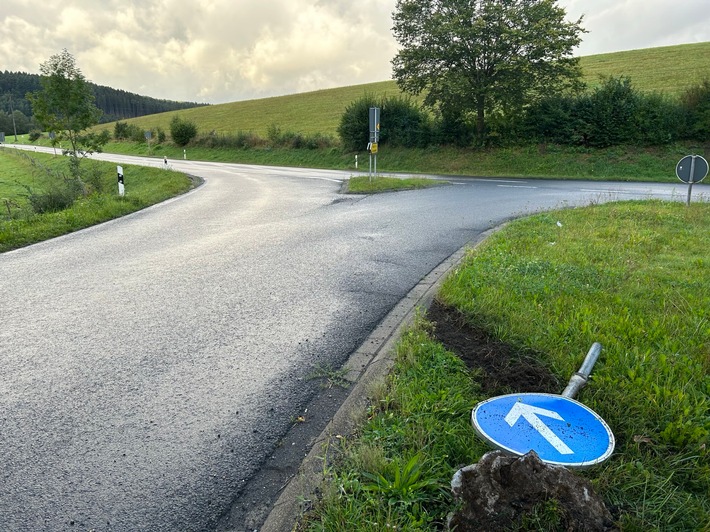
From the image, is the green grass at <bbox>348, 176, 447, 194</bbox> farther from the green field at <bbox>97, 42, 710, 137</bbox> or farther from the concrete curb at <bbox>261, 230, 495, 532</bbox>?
the green field at <bbox>97, 42, 710, 137</bbox>

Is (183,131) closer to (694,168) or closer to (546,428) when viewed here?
(694,168)

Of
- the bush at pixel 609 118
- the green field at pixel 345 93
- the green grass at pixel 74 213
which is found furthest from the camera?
the green field at pixel 345 93

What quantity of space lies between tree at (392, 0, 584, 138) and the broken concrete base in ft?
81.6

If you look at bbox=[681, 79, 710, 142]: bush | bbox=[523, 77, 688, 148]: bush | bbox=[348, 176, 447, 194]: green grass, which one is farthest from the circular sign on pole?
bbox=[681, 79, 710, 142]: bush

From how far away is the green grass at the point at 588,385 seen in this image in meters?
→ 2.30

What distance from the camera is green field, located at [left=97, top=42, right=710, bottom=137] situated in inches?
1452

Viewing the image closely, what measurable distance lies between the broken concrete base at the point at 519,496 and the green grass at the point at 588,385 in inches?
6.9

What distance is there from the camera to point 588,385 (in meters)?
3.28

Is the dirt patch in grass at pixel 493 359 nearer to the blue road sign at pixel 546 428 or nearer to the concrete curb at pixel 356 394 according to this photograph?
the blue road sign at pixel 546 428

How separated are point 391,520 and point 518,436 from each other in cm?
95

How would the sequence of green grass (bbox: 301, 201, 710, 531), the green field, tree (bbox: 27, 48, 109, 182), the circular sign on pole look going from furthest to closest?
the green field
tree (bbox: 27, 48, 109, 182)
the circular sign on pole
green grass (bbox: 301, 201, 710, 531)

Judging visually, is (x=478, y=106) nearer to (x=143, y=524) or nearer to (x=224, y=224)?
(x=224, y=224)

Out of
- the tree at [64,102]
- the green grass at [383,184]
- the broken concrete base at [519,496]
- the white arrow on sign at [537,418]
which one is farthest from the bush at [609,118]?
the broken concrete base at [519,496]

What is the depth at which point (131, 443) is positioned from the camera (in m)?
2.88
